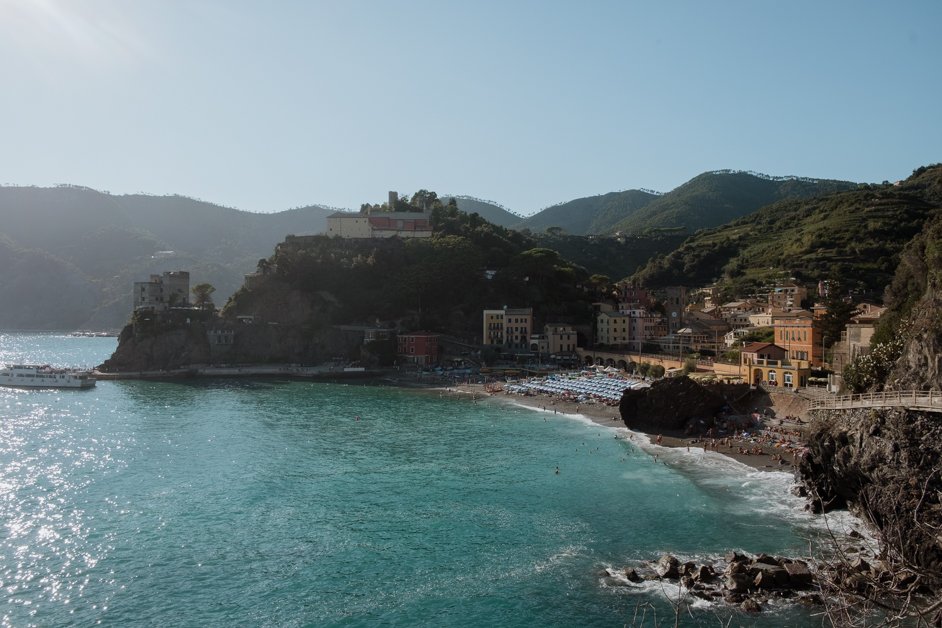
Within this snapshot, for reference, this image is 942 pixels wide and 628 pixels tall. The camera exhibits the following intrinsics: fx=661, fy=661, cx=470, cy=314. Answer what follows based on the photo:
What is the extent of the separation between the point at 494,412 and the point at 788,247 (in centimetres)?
6525

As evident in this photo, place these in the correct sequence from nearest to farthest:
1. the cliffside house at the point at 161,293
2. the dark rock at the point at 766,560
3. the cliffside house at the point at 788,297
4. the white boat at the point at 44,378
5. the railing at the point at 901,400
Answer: the dark rock at the point at 766,560
the railing at the point at 901,400
the white boat at the point at 44,378
the cliffside house at the point at 788,297
the cliffside house at the point at 161,293

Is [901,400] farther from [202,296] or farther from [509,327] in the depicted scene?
[202,296]

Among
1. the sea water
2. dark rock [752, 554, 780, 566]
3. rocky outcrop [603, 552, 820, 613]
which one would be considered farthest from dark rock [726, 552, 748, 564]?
the sea water

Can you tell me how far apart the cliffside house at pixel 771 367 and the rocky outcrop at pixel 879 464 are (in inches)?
529

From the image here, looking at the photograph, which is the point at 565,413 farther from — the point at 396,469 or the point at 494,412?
the point at 396,469

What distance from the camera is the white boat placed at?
62.7 metres

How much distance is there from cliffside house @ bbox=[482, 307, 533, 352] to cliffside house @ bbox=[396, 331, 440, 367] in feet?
20.8

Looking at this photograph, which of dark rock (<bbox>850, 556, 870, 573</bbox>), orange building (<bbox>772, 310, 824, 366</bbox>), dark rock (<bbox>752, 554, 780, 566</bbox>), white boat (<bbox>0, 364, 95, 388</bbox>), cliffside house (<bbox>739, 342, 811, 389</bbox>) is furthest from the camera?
white boat (<bbox>0, 364, 95, 388</bbox>)

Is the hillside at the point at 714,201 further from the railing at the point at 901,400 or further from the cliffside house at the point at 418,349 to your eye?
the railing at the point at 901,400

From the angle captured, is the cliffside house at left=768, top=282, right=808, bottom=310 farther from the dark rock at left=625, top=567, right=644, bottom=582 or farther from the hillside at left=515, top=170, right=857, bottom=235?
the hillside at left=515, top=170, right=857, bottom=235

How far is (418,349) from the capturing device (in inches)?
2943

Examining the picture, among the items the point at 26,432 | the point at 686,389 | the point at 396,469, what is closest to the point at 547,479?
the point at 396,469

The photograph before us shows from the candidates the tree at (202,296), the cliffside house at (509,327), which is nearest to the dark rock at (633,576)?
the cliffside house at (509,327)

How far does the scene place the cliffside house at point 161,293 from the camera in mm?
81838
